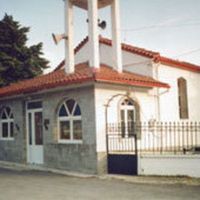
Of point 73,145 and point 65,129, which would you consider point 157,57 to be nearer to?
point 65,129

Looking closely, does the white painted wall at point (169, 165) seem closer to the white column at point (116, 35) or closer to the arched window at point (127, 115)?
the arched window at point (127, 115)

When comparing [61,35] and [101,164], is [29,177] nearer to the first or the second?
[101,164]

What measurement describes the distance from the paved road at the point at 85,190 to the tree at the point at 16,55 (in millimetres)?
17668

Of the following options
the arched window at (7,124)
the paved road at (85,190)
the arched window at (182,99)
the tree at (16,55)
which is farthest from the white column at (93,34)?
the tree at (16,55)

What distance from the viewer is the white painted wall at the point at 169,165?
38.4 feet

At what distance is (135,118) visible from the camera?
15.2 meters

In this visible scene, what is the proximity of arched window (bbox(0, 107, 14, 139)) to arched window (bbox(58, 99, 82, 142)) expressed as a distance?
13.7 ft

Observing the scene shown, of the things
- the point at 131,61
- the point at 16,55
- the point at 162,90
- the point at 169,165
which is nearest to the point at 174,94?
the point at 162,90

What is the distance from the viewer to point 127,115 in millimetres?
14898

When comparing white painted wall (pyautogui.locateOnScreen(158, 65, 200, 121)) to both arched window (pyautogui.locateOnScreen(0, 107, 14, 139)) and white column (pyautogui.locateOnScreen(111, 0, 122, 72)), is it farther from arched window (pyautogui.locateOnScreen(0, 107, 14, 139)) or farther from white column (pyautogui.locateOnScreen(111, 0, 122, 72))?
arched window (pyautogui.locateOnScreen(0, 107, 14, 139))

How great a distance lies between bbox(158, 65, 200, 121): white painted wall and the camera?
17.0 meters

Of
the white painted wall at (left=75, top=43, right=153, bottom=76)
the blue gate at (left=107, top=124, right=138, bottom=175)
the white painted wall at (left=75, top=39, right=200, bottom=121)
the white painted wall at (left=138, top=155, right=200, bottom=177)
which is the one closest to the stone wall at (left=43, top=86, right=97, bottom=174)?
the blue gate at (left=107, top=124, right=138, bottom=175)

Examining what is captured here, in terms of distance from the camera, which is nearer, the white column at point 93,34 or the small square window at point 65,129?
the white column at point 93,34

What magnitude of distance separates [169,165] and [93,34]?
5928mm
